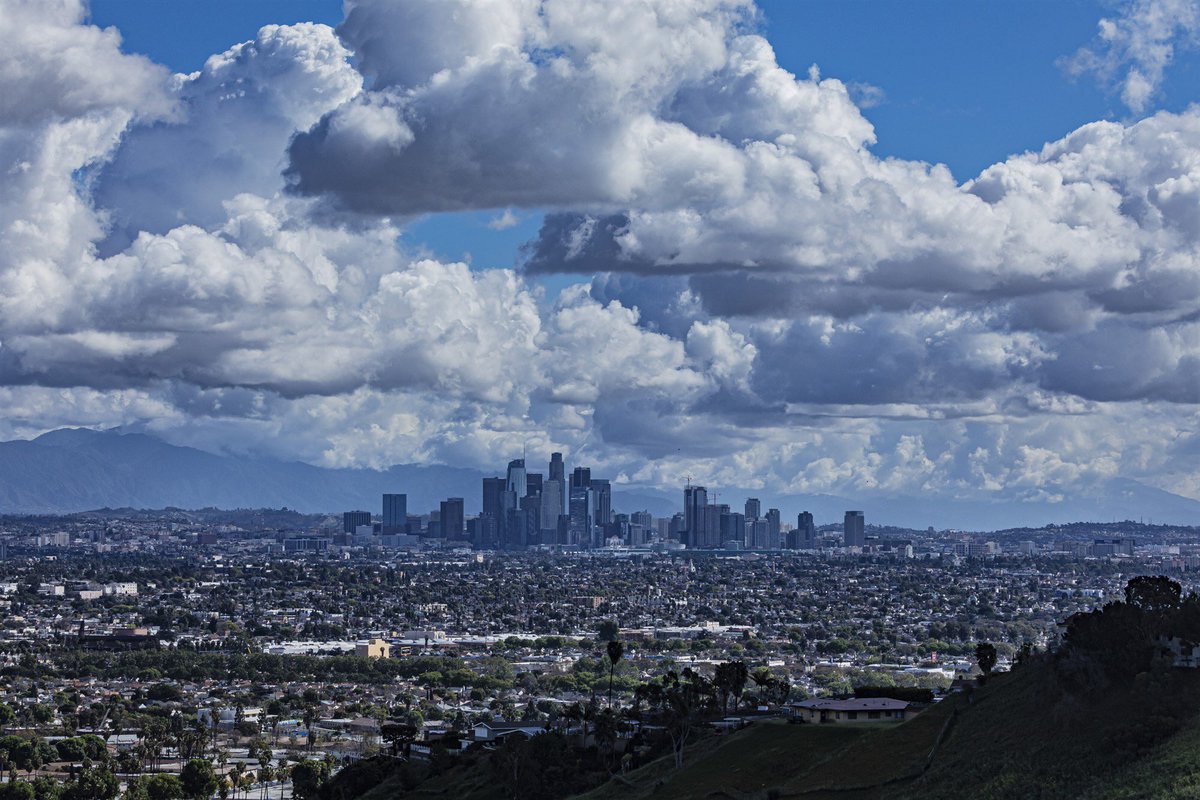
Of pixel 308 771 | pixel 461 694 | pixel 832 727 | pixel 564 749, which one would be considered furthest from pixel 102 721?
pixel 832 727

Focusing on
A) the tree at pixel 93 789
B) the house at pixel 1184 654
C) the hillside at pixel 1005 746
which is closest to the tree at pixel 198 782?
the tree at pixel 93 789

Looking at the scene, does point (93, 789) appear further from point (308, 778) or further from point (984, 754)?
point (984, 754)

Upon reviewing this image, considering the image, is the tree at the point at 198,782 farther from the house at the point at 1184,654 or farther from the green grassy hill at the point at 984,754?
the house at the point at 1184,654

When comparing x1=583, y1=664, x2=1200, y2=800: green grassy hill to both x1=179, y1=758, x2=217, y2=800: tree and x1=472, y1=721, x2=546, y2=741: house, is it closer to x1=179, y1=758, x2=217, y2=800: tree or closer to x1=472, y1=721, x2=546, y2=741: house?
x1=472, y1=721, x2=546, y2=741: house

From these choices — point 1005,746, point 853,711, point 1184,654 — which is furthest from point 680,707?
point 1184,654

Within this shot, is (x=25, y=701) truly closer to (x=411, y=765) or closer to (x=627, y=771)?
(x=411, y=765)
